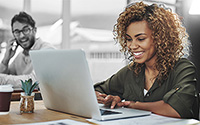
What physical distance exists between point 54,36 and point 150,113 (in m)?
2.36

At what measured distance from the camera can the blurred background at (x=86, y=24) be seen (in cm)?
318

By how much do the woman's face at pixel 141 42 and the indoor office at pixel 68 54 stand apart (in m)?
0.19

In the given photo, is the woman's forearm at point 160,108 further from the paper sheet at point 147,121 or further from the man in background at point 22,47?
the man in background at point 22,47

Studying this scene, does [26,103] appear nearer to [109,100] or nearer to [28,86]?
[28,86]

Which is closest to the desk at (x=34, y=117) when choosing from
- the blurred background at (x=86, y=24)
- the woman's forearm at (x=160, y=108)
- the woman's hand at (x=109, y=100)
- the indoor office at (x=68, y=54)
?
the indoor office at (x=68, y=54)

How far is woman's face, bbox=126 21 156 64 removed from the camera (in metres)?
1.53

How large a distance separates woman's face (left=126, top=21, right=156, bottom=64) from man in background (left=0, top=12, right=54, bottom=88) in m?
1.89

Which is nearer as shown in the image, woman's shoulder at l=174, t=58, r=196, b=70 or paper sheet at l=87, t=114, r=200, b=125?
paper sheet at l=87, t=114, r=200, b=125

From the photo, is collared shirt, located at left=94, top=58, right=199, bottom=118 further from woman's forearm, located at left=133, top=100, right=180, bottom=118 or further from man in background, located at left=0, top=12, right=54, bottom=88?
man in background, located at left=0, top=12, right=54, bottom=88

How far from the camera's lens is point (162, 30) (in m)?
1.56

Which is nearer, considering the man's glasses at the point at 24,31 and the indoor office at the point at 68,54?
the indoor office at the point at 68,54

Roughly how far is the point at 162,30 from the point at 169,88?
1.10 ft

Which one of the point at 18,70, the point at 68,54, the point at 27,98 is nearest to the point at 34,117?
the point at 27,98

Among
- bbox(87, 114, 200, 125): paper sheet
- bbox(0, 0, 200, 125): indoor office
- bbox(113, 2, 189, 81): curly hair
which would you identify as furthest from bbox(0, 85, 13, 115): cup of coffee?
bbox(113, 2, 189, 81): curly hair
